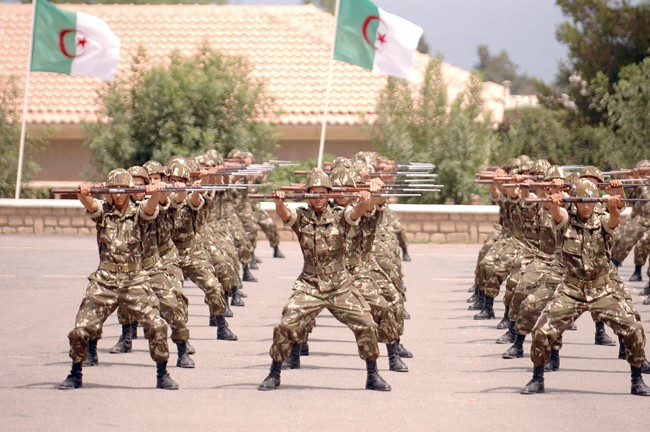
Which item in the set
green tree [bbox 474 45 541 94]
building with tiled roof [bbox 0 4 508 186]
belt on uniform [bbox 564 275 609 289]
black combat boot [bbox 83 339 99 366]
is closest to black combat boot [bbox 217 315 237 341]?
black combat boot [bbox 83 339 99 366]

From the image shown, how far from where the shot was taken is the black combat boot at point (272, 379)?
13.0 meters

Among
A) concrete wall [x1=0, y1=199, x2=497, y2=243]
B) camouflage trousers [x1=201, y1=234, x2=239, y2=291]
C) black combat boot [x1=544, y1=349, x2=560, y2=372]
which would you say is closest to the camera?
black combat boot [x1=544, y1=349, x2=560, y2=372]

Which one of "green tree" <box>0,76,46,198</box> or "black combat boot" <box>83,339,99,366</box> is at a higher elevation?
"green tree" <box>0,76,46,198</box>

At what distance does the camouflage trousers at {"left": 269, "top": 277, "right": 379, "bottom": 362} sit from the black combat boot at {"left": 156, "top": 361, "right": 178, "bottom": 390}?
3.09ft

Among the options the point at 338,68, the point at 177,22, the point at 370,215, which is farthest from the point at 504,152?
the point at 370,215

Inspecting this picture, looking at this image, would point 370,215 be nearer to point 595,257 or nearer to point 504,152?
point 595,257

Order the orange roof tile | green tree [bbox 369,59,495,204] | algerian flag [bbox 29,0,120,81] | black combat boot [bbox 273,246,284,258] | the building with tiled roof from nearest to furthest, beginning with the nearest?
1. black combat boot [bbox 273,246,284,258]
2. algerian flag [bbox 29,0,120,81]
3. green tree [bbox 369,59,495,204]
4. the building with tiled roof
5. the orange roof tile

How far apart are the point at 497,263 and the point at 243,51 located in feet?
77.0

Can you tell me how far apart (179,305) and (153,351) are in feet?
4.50

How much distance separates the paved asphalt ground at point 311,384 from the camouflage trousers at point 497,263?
0.57 metres

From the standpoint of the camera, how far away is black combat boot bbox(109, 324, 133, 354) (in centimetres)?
1529

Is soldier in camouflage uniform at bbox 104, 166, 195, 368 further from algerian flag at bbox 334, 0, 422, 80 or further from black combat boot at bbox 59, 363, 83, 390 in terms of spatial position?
algerian flag at bbox 334, 0, 422, 80

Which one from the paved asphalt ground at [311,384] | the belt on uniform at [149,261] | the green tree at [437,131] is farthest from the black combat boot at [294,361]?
the green tree at [437,131]

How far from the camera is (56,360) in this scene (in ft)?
48.2
